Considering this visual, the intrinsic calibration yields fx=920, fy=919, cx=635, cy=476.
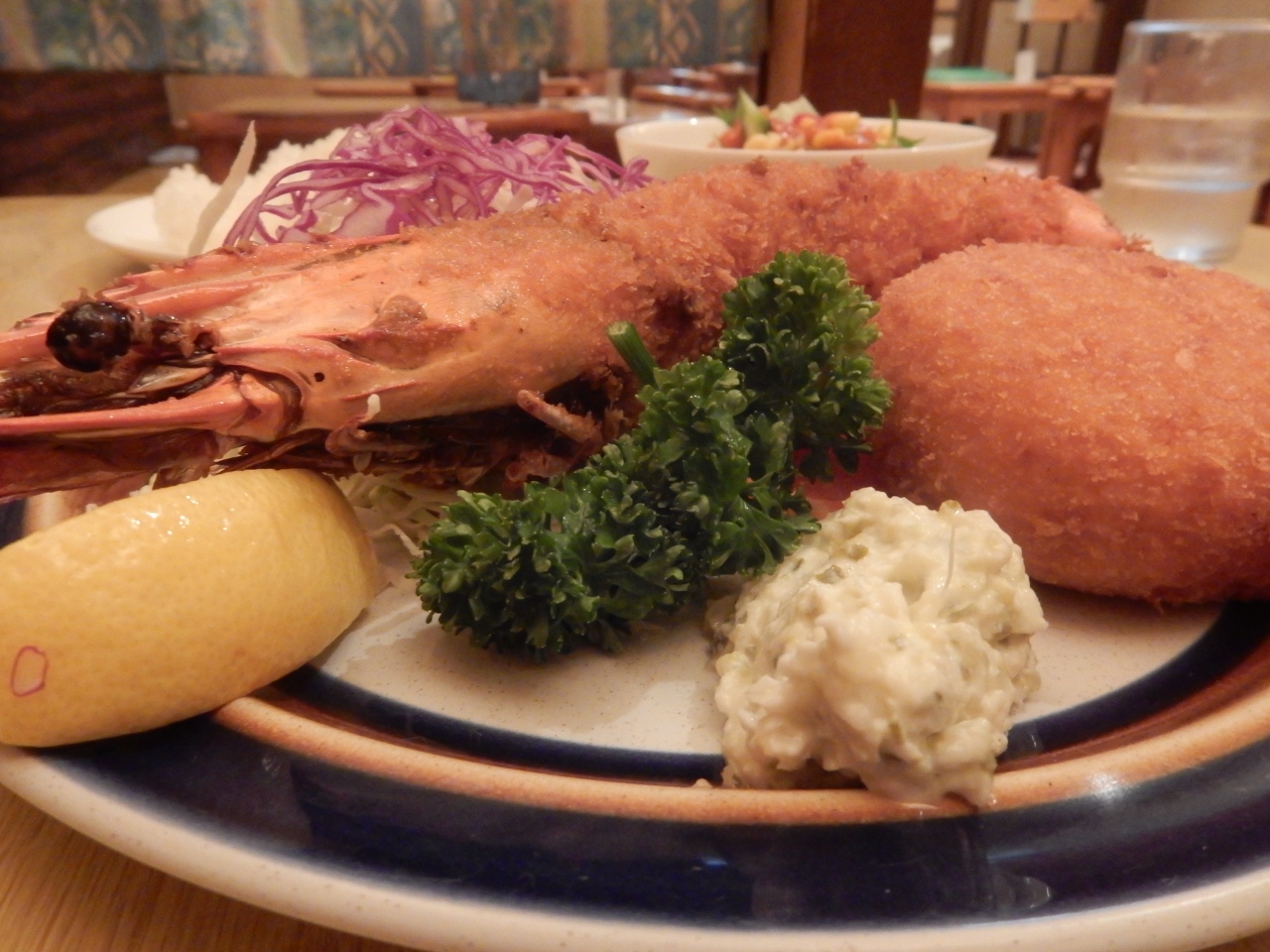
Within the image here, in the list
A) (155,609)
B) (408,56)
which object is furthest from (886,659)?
(408,56)

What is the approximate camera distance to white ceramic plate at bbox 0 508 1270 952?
28.9 inches

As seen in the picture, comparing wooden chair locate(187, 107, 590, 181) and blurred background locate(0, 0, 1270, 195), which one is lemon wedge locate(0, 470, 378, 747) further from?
wooden chair locate(187, 107, 590, 181)

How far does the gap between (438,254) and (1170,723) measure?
114 cm

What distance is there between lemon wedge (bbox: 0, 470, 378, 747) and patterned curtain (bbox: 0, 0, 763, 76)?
200 inches

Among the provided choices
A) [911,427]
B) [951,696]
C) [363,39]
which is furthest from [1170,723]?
[363,39]

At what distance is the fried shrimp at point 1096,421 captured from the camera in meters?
1.27

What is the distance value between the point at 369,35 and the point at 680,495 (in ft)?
17.1

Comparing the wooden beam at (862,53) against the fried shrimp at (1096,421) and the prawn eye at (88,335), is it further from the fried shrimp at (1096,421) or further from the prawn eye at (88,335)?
the prawn eye at (88,335)

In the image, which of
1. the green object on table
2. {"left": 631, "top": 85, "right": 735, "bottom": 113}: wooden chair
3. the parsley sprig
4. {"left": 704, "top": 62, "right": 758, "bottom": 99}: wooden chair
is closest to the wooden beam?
{"left": 704, "top": 62, "right": 758, "bottom": 99}: wooden chair

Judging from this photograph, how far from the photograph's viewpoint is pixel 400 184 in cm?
206

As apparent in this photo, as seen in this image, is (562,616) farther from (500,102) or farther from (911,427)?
(500,102)

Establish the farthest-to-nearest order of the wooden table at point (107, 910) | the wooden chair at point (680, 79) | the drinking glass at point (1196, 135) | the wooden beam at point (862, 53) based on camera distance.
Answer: the wooden chair at point (680, 79)
the wooden beam at point (862, 53)
the drinking glass at point (1196, 135)
the wooden table at point (107, 910)

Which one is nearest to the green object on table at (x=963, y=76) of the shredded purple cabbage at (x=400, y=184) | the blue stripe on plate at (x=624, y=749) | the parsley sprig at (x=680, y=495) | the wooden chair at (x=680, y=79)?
the wooden chair at (x=680, y=79)

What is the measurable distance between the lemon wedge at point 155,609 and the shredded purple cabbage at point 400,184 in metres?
1.08
